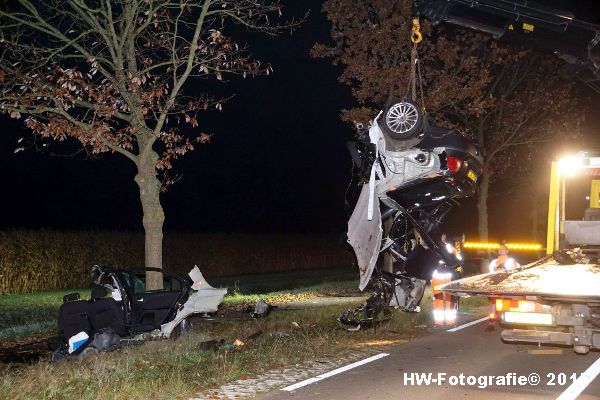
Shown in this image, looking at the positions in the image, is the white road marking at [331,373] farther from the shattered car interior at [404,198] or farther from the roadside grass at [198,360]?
the shattered car interior at [404,198]

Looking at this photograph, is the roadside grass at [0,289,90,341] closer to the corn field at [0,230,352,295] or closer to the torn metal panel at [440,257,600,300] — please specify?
the corn field at [0,230,352,295]

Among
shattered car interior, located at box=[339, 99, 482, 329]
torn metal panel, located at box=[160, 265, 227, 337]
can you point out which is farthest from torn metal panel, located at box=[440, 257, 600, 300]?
torn metal panel, located at box=[160, 265, 227, 337]

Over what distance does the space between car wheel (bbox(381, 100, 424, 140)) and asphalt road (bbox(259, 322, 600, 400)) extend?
10.7 feet

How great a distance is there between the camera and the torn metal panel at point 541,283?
7.96 metres

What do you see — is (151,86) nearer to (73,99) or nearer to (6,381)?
(73,99)

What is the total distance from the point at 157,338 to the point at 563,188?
7.03 metres

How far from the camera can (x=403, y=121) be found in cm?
1016

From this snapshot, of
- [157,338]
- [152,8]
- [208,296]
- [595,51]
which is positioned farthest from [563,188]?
[152,8]

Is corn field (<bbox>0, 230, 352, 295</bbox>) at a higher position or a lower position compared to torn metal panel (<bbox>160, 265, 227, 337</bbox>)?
lower

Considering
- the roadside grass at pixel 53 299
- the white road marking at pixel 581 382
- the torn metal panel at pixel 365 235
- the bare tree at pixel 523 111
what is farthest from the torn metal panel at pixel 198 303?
the bare tree at pixel 523 111

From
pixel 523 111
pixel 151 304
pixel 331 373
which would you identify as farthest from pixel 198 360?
pixel 523 111

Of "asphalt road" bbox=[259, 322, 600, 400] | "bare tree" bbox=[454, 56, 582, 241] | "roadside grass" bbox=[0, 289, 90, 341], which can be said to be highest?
"bare tree" bbox=[454, 56, 582, 241]

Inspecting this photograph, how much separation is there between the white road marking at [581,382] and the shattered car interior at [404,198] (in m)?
2.84

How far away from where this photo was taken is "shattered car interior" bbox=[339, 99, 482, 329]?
10195 millimetres
